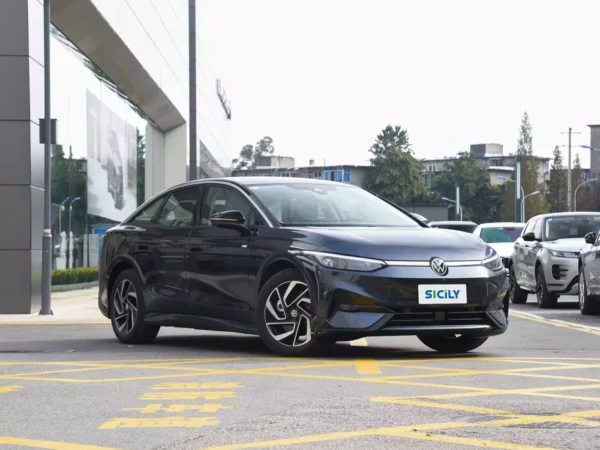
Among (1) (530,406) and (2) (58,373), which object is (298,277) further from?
(1) (530,406)

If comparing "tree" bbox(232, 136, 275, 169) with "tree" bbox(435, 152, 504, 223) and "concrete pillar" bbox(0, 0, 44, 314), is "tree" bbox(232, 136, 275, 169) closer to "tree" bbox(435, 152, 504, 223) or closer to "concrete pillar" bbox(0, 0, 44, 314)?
"tree" bbox(435, 152, 504, 223)

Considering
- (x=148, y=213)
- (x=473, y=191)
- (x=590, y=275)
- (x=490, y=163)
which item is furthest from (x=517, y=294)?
(x=490, y=163)

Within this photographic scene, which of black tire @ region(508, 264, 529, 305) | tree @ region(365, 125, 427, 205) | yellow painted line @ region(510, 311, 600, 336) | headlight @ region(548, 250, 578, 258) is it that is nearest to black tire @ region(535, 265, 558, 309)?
headlight @ region(548, 250, 578, 258)

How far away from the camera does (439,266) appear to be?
9414 mm

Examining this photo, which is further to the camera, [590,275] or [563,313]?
[563,313]

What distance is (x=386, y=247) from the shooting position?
9.39 metres

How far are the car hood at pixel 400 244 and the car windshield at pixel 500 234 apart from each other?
60.6ft

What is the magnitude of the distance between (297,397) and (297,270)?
250 cm

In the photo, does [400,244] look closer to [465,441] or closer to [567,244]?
[465,441]

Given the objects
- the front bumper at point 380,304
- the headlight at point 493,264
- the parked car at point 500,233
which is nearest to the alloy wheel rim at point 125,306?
the front bumper at point 380,304

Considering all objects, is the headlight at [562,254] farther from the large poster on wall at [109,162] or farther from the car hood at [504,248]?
the large poster on wall at [109,162]

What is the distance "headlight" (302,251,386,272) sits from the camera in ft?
30.5

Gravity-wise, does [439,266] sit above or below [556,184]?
below

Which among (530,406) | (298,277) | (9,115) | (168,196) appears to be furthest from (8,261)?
(530,406)
